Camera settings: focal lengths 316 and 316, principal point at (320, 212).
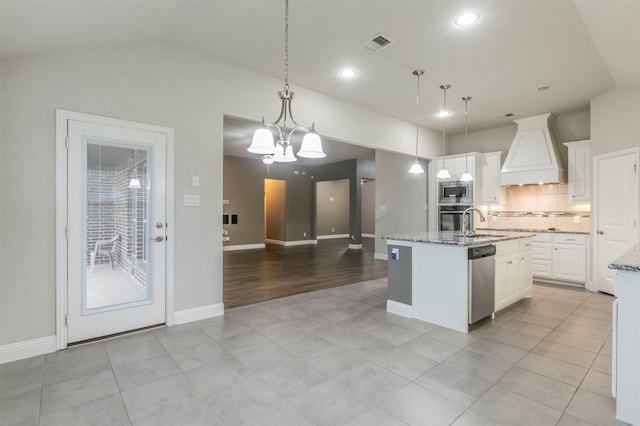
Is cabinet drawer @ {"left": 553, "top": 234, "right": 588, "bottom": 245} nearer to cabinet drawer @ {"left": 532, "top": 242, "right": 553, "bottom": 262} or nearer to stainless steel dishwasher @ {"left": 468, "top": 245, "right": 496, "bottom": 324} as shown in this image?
cabinet drawer @ {"left": 532, "top": 242, "right": 553, "bottom": 262}

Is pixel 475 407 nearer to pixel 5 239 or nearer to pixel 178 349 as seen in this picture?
pixel 178 349

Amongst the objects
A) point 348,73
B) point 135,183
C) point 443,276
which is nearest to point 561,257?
point 443,276

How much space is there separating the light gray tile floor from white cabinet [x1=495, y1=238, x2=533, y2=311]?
36cm

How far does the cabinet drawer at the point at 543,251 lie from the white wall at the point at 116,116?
179 inches

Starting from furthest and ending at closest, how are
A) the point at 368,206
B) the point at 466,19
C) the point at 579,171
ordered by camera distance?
1. the point at 368,206
2. the point at 579,171
3. the point at 466,19

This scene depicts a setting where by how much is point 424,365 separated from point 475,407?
561mm

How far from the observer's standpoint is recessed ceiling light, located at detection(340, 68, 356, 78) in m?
3.97

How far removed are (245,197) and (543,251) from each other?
7.89 meters

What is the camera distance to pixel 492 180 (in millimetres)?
6324

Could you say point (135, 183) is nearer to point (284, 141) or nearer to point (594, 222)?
A: point (284, 141)

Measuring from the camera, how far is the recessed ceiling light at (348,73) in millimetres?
3969

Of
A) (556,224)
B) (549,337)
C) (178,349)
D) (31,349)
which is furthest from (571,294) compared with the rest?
(31,349)

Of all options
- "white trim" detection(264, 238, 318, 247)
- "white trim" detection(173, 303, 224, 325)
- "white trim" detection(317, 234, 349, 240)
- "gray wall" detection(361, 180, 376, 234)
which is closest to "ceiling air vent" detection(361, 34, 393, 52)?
"white trim" detection(173, 303, 224, 325)

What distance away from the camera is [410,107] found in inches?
211
